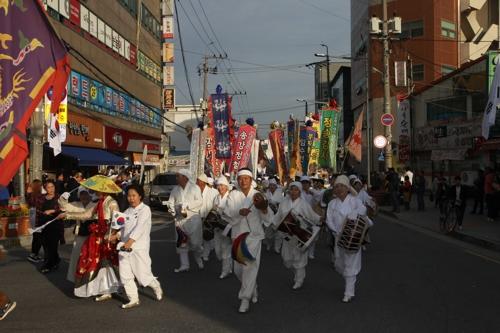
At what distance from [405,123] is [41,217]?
2895 centimetres

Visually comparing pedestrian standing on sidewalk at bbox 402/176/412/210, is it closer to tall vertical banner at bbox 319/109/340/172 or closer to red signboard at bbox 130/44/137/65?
tall vertical banner at bbox 319/109/340/172

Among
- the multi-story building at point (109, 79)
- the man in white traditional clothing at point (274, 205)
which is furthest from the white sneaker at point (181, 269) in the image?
the multi-story building at point (109, 79)

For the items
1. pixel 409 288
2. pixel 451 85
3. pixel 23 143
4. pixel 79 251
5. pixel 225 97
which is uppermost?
pixel 451 85

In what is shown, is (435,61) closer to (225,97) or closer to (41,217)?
(225,97)

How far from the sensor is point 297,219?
807 centimetres

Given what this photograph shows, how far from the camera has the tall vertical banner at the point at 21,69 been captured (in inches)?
218

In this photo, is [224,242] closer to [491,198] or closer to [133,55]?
[491,198]

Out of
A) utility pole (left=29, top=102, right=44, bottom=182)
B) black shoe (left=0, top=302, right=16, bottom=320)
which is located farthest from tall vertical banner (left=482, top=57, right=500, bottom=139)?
utility pole (left=29, top=102, right=44, bottom=182)

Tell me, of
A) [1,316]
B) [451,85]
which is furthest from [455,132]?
[1,316]

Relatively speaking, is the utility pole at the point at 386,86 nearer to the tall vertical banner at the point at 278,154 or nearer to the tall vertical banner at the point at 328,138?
the tall vertical banner at the point at 328,138

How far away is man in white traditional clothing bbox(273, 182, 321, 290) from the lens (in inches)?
317

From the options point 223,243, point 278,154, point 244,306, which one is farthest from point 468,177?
point 244,306

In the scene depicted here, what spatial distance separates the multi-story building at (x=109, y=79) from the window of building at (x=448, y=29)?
21.4 meters

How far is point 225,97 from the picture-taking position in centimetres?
1652
